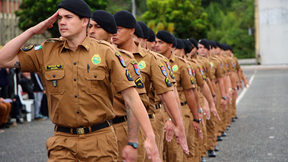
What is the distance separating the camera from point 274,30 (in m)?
46.4

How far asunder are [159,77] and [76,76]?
171 cm

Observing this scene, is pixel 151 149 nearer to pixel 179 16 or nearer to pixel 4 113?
pixel 4 113

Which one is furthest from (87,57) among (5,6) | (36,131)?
(5,6)

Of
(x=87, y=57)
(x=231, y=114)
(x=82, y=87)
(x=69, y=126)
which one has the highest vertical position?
(x=87, y=57)

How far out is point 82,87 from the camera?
3.54 m

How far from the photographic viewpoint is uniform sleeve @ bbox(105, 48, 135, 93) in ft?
11.8

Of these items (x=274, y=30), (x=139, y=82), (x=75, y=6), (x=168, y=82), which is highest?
(x=75, y=6)

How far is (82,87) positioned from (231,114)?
408 inches

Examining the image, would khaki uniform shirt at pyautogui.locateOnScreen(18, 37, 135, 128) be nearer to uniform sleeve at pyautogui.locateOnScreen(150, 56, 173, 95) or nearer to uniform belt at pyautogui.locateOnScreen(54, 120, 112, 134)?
uniform belt at pyautogui.locateOnScreen(54, 120, 112, 134)

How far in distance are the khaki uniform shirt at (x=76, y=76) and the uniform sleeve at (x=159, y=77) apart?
1.39 m

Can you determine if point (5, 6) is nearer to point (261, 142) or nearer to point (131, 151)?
point (261, 142)

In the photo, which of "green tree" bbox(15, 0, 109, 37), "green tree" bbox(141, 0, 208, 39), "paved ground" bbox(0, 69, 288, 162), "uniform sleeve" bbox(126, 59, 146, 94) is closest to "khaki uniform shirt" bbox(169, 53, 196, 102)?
"paved ground" bbox(0, 69, 288, 162)

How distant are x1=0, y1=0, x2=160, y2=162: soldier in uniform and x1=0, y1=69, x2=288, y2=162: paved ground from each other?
16.1 ft

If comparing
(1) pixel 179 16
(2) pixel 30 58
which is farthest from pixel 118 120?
(1) pixel 179 16
